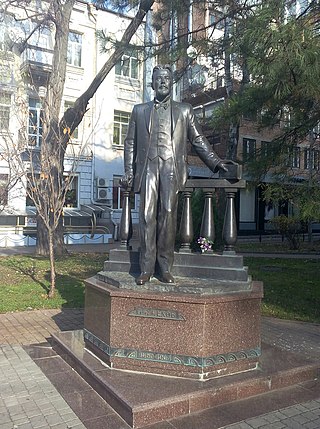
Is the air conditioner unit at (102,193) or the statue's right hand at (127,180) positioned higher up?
the air conditioner unit at (102,193)

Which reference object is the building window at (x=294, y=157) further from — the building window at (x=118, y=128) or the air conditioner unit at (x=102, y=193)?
the building window at (x=118, y=128)

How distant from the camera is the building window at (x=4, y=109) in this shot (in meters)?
13.3

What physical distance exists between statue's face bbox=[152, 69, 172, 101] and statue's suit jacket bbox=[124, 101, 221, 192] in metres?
0.18

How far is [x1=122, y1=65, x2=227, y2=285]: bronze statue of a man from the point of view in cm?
461

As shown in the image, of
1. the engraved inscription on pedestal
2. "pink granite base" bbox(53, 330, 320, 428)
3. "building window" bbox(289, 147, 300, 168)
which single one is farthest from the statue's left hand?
"building window" bbox(289, 147, 300, 168)

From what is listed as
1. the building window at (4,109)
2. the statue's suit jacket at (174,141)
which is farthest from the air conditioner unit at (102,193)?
the statue's suit jacket at (174,141)

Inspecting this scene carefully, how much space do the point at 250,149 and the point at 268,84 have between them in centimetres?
176

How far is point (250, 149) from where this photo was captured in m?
7.70

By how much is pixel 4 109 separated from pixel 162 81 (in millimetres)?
11672

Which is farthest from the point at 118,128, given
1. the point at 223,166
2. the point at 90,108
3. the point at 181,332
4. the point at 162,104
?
the point at 181,332

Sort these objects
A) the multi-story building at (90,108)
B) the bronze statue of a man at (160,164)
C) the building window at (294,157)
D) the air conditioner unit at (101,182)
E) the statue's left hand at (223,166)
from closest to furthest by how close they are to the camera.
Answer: the bronze statue of a man at (160,164)
the statue's left hand at (223,166)
the building window at (294,157)
the multi-story building at (90,108)
the air conditioner unit at (101,182)

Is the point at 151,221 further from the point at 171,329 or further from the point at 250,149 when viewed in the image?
the point at 250,149

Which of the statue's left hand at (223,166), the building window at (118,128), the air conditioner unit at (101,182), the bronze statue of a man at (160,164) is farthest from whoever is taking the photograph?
the building window at (118,128)

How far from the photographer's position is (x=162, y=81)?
467 centimetres
